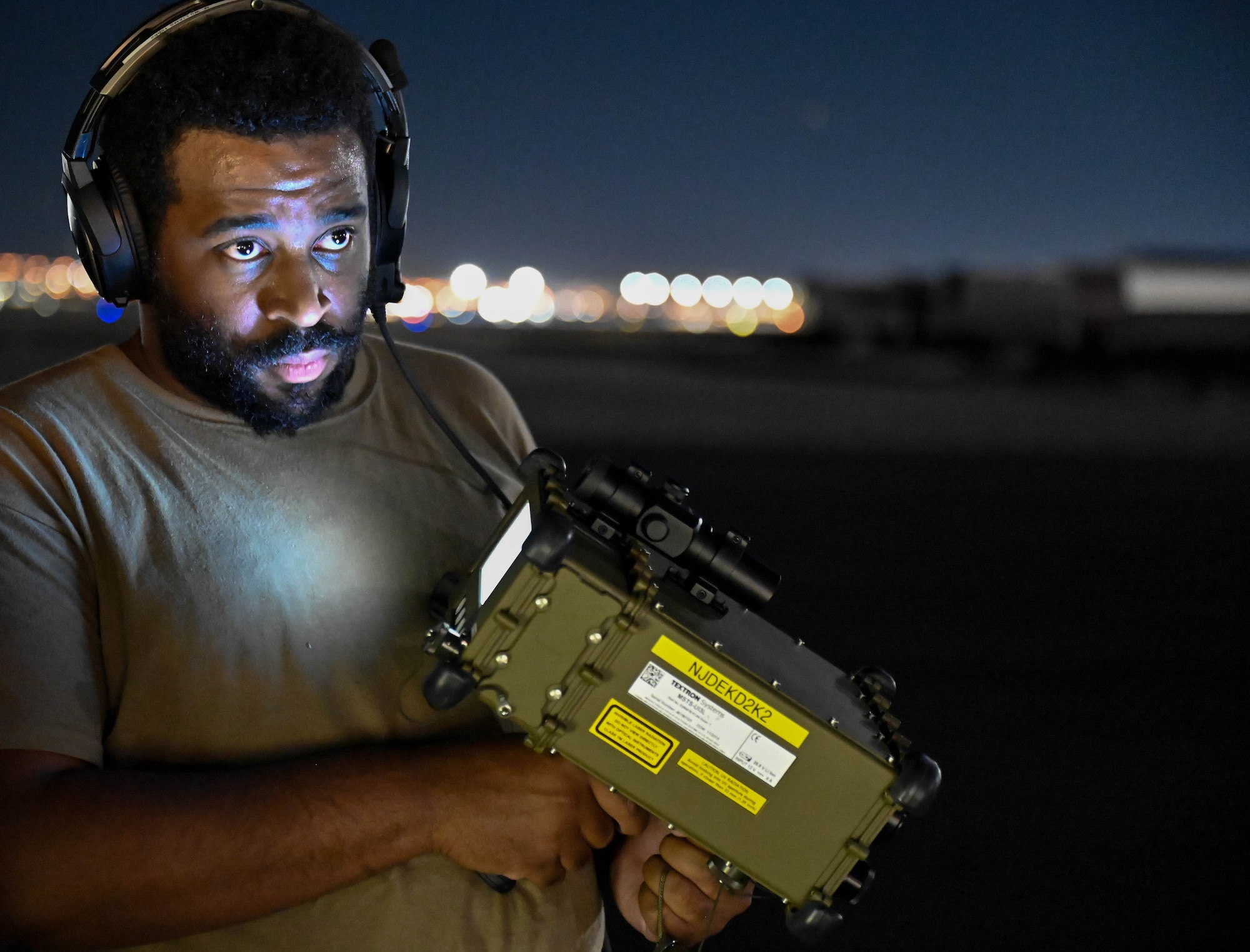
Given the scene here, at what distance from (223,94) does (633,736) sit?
94 cm

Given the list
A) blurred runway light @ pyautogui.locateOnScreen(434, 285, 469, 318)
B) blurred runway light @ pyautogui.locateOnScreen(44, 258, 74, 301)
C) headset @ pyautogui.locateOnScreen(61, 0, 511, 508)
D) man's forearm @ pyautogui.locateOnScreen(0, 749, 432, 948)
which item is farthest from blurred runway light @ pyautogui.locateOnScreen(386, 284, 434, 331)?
man's forearm @ pyautogui.locateOnScreen(0, 749, 432, 948)

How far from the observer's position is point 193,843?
131 cm

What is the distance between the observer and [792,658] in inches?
60.1

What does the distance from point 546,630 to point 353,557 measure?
1.36 feet

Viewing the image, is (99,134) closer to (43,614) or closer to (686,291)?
(43,614)

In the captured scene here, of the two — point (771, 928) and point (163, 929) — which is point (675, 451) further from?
point (163, 929)

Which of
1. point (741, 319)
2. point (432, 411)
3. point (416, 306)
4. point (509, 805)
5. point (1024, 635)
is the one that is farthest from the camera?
point (741, 319)

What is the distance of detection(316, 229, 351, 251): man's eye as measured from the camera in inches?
62.2

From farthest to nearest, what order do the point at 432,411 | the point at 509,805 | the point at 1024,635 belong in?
the point at 1024,635
the point at 432,411
the point at 509,805

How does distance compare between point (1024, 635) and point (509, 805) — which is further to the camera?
point (1024, 635)

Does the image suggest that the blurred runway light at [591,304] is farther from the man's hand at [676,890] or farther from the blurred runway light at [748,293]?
the man's hand at [676,890]

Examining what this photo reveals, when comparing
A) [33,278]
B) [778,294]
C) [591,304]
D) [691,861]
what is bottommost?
[33,278]

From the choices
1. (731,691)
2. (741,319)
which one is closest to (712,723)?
(731,691)

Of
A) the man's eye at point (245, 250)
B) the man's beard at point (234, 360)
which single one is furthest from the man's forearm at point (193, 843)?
the man's eye at point (245, 250)
